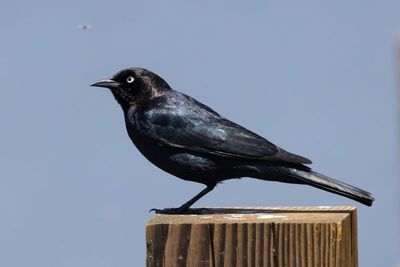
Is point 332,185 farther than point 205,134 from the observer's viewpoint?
No

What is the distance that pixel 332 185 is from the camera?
20.3 ft

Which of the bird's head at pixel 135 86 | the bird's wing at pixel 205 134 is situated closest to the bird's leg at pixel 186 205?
the bird's wing at pixel 205 134

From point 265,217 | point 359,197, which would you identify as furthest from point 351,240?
point 359,197

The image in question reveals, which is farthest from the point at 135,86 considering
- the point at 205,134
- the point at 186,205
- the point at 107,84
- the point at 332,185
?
the point at 332,185

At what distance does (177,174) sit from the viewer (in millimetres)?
6613

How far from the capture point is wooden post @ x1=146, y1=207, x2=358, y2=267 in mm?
3752

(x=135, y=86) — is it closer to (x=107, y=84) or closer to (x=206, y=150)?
(x=107, y=84)

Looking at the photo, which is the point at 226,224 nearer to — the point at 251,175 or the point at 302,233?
the point at 302,233

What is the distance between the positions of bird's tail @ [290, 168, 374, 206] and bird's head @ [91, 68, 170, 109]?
1.57m

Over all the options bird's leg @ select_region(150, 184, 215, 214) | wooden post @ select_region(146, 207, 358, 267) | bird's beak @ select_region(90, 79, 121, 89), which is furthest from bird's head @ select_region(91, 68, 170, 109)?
wooden post @ select_region(146, 207, 358, 267)

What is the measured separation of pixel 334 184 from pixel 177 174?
1.17 meters

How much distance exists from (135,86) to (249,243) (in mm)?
3860

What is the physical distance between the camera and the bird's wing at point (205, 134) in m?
6.41

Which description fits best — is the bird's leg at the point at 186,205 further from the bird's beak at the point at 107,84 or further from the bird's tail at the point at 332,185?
the bird's beak at the point at 107,84
